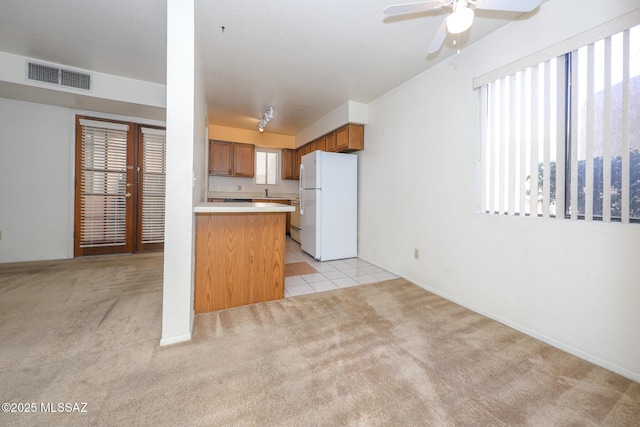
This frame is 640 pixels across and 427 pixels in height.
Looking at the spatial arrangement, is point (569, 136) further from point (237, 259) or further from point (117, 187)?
point (117, 187)

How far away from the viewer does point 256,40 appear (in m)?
2.30

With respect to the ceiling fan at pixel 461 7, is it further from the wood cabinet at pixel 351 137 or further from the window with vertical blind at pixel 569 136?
the wood cabinet at pixel 351 137

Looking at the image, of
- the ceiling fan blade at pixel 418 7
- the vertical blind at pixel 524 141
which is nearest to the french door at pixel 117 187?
the ceiling fan blade at pixel 418 7

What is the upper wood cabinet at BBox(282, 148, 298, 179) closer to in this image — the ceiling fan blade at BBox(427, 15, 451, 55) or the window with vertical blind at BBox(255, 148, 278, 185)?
the window with vertical blind at BBox(255, 148, 278, 185)

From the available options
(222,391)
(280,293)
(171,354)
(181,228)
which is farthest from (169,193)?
(280,293)

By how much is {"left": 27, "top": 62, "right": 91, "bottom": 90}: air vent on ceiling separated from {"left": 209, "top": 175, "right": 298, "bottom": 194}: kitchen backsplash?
2529 millimetres

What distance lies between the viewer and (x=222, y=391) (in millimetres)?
1245

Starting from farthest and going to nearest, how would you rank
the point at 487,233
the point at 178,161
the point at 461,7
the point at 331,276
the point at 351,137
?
1. the point at 351,137
2. the point at 331,276
3. the point at 487,233
4. the point at 178,161
5. the point at 461,7

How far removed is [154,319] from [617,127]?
3.49 metres

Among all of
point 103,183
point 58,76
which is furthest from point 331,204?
point 58,76

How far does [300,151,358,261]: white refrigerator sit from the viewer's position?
3775 millimetres

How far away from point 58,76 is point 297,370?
4.27 metres

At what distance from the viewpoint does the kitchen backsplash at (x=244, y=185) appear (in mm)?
5457

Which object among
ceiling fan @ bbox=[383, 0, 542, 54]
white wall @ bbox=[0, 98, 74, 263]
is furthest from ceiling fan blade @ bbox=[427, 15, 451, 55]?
white wall @ bbox=[0, 98, 74, 263]
